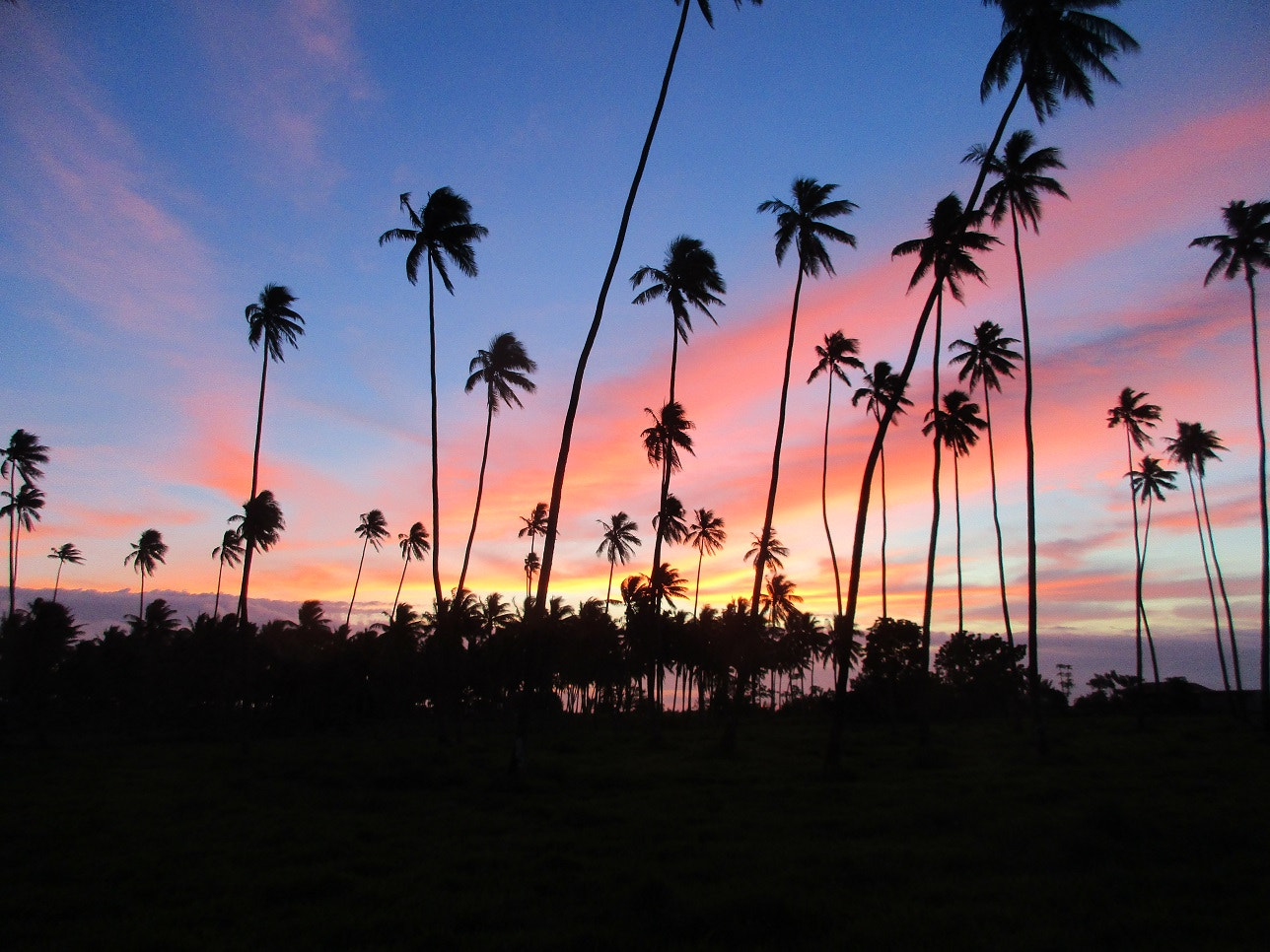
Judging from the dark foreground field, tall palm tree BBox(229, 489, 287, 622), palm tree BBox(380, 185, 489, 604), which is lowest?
→ the dark foreground field

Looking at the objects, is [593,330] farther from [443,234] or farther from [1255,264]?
[1255,264]

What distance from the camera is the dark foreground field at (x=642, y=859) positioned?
871 centimetres

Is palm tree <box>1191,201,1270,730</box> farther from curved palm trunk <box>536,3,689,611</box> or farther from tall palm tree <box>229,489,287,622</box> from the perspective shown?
tall palm tree <box>229,489,287,622</box>

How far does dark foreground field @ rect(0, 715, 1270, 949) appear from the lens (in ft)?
28.6

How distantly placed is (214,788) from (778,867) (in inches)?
756

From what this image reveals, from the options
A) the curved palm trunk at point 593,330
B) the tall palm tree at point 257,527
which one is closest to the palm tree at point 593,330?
the curved palm trunk at point 593,330

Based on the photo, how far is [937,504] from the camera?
119 ft

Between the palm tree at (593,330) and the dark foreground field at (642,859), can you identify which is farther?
the palm tree at (593,330)

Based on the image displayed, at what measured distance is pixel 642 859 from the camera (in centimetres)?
1227

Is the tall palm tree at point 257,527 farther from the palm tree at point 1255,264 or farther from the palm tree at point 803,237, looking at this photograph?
the palm tree at point 1255,264

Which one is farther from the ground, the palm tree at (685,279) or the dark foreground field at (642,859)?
the palm tree at (685,279)

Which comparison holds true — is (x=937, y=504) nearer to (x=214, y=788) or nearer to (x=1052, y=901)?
(x=1052, y=901)

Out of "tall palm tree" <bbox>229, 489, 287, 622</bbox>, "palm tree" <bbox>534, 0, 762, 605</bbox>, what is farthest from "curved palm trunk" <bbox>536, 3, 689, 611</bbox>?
"tall palm tree" <bbox>229, 489, 287, 622</bbox>

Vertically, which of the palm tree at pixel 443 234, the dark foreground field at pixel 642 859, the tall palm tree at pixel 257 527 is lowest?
the dark foreground field at pixel 642 859
